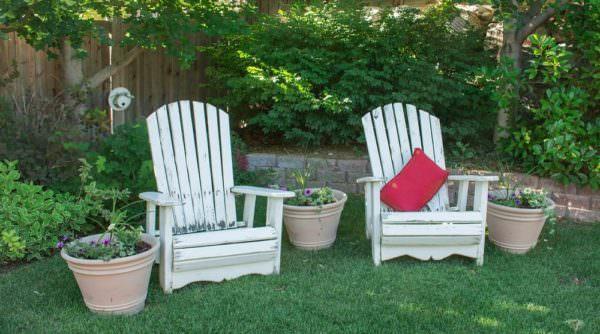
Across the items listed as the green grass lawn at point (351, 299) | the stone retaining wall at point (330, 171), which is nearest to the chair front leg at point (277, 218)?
the green grass lawn at point (351, 299)

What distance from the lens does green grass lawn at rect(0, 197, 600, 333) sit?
2.47m

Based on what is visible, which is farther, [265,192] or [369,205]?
[369,205]

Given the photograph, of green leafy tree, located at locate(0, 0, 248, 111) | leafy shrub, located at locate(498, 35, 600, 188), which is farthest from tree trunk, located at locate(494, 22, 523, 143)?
green leafy tree, located at locate(0, 0, 248, 111)

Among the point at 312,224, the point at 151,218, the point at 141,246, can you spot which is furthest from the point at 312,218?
the point at 141,246

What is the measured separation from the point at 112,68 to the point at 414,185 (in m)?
2.74

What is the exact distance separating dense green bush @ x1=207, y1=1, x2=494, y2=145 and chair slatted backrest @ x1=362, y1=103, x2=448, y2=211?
48.4 inches

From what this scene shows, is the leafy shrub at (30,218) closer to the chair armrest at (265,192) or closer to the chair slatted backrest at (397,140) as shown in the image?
the chair armrest at (265,192)

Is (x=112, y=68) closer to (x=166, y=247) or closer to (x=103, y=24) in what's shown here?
(x=103, y=24)

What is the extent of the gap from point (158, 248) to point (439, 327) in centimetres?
136

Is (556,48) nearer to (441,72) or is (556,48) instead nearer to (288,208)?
(441,72)

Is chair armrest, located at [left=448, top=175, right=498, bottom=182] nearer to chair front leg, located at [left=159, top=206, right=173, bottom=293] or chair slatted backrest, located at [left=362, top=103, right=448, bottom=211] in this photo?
chair slatted backrest, located at [left=362, top=103, right=448, bottom=211]

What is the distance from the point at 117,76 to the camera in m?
4.88

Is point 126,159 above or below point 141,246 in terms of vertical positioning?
above

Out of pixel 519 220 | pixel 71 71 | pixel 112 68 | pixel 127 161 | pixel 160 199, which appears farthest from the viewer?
pixel 112 68
